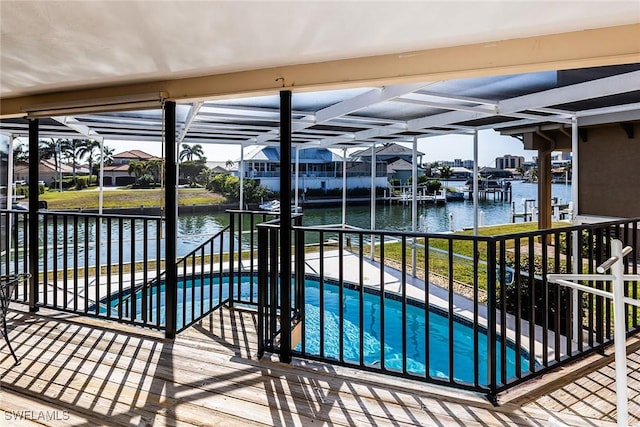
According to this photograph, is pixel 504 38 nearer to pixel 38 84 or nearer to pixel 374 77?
pixel 374 77

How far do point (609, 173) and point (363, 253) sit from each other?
3.43 metres

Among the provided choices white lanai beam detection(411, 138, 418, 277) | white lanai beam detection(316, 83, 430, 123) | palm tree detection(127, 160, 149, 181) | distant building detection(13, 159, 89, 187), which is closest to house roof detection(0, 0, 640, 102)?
white lanai beam detection(316, 83, 430, 123)

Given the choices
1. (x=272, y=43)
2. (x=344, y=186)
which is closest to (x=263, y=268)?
(x=272, y=43)

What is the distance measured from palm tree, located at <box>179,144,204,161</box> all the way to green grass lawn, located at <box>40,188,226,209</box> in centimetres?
66

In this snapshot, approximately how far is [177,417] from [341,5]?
2270mm

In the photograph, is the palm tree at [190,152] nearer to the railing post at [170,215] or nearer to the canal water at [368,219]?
the canal water at [368,219]

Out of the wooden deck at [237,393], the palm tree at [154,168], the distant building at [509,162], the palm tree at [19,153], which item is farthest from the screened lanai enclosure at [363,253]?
the distant building at [509,162]

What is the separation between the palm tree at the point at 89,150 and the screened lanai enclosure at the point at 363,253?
526mm

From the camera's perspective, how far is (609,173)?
5.21 m

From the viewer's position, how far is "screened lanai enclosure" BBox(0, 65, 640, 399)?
8.31 ft

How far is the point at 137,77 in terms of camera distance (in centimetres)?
307

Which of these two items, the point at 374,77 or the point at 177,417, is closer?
the point at 177,417

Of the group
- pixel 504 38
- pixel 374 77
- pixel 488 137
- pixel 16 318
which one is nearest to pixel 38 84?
pixel 16 318

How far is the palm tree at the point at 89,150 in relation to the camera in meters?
7.18
